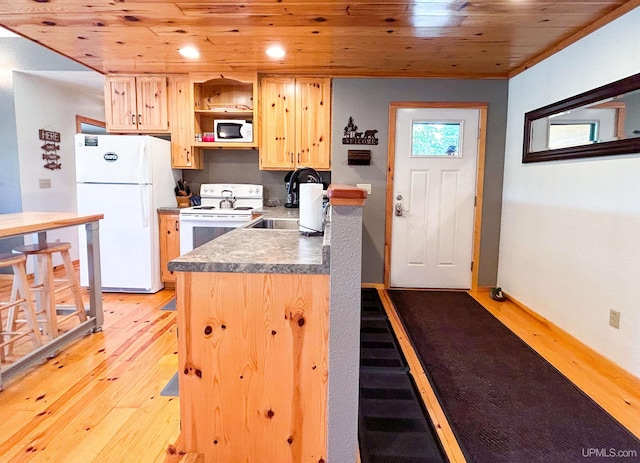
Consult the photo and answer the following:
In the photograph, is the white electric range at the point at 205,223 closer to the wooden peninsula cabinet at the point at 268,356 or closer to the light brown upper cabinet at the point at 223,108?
the light brown upper cabinet at the point at 223,108

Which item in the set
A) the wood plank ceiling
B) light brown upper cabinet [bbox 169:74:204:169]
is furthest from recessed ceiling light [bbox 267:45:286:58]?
light brown upper cabinet [bbox 169:74:204:169]

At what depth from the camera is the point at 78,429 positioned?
5.81 feet

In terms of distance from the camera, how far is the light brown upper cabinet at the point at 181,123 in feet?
13.1

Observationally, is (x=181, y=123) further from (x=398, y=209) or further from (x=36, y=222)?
(x=398, y=209)

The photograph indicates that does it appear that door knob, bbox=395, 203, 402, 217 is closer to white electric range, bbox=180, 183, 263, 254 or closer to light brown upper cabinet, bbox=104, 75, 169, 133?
white electric range, bbox=180, 183, 263, 254

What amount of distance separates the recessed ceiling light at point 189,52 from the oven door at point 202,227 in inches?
59.5

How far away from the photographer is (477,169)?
400 centimetres

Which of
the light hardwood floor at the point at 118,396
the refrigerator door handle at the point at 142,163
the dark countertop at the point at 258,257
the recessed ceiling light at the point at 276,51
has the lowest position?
the light hardwood floor at the point at 118,396

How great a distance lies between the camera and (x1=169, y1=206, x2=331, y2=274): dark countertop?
4.48ft

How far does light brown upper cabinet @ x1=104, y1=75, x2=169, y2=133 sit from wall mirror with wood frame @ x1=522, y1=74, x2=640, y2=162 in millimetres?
3713

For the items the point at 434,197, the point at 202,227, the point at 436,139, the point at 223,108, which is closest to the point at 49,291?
the point at 202,227

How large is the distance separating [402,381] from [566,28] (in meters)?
2.76

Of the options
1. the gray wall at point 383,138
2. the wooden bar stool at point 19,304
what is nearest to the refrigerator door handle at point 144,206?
the wooden bar stool at point 19,304

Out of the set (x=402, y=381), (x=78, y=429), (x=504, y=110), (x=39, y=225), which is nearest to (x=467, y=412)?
(x=402, y=381)
